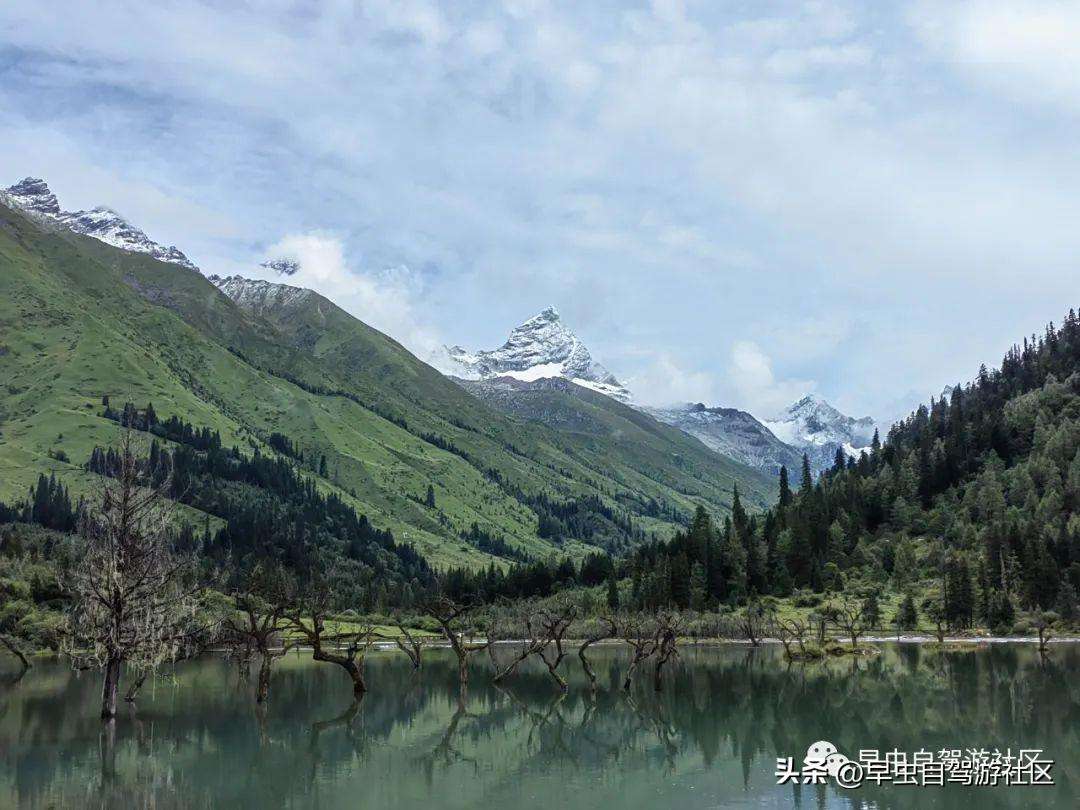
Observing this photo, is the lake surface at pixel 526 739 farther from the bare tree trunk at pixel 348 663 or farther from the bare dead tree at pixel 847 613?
the bare dead tree at pixel 847 613

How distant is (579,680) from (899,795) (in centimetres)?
6015

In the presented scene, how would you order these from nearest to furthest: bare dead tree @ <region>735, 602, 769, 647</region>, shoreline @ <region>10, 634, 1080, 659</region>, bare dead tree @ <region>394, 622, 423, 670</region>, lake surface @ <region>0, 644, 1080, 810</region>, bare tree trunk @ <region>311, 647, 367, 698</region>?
lake surface @ <region>0, 644, 1080, 810</region> < bare tree trunk @ <region>311, 647, 367, 698</region> < bare dead tree @ <region>394, 622, 423, 670</region> < shoreline @ <region>10, 634, 1080, 659</region> < bare dead tree @ <region>735, 602, 769, 647</region>

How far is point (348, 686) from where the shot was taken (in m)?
89.8

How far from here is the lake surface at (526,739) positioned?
37.8m

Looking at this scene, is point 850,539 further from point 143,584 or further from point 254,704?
point 143,584

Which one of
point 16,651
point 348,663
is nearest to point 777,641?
point 348,663

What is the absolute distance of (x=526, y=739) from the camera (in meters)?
54.3

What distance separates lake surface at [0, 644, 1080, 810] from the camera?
37.8 m

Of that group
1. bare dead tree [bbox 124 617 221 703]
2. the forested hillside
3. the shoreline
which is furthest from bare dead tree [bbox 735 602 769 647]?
bare dead tree [bbox 124 617 221 703]

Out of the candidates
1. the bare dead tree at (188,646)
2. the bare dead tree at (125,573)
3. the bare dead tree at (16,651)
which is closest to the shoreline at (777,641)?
the bare dead tree at (16,651)

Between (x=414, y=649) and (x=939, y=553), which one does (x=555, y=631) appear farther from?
(x=939, y=553)

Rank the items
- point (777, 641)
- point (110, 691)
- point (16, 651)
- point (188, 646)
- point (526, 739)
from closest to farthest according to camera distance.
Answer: point (526, 739) < point (110, 691) < point (188, 646) < point (16, 651) < point (777, 641)

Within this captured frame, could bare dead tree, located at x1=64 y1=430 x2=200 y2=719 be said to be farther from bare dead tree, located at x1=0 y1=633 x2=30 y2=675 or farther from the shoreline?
the shoreline

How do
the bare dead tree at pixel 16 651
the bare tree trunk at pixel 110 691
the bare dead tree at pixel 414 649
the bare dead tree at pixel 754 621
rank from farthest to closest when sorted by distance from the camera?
the bare dead tree at pixel 754 621
the bare dead tree at pixel 16 651
the bare dead tree at pixel 414 649
the bare tree trunk at pixel 110 691
